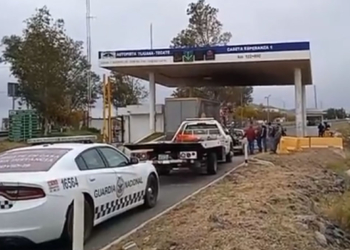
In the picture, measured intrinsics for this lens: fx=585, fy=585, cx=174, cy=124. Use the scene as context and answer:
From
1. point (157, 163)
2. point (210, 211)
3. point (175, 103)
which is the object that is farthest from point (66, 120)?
point (210, 211)

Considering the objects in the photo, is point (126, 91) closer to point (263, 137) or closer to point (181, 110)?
point (181, 110)

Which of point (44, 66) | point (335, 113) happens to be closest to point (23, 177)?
point (44, 66)

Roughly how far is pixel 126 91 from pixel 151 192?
57.7 metres

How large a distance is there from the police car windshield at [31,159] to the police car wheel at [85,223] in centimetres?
76

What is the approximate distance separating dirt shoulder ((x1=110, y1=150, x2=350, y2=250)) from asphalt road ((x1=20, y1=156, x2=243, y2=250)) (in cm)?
56

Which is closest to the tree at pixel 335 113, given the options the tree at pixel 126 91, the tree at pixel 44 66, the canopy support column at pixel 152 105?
the tree at pixel 126 91

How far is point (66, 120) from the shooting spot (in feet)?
180

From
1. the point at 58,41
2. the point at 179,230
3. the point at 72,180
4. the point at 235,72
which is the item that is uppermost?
the point at 58,41

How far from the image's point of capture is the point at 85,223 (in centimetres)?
852

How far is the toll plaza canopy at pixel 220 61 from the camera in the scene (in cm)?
3444

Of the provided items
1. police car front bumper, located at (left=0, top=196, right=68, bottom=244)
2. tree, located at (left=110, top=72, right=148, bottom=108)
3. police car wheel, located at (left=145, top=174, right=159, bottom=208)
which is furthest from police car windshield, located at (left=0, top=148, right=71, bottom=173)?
tree, located at (left=110, top=72, right=148, bottom=108)

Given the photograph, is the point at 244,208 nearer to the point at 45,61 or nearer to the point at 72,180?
the point at 72,180

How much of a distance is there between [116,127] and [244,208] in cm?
3576

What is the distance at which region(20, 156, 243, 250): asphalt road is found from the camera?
28.6 feet
